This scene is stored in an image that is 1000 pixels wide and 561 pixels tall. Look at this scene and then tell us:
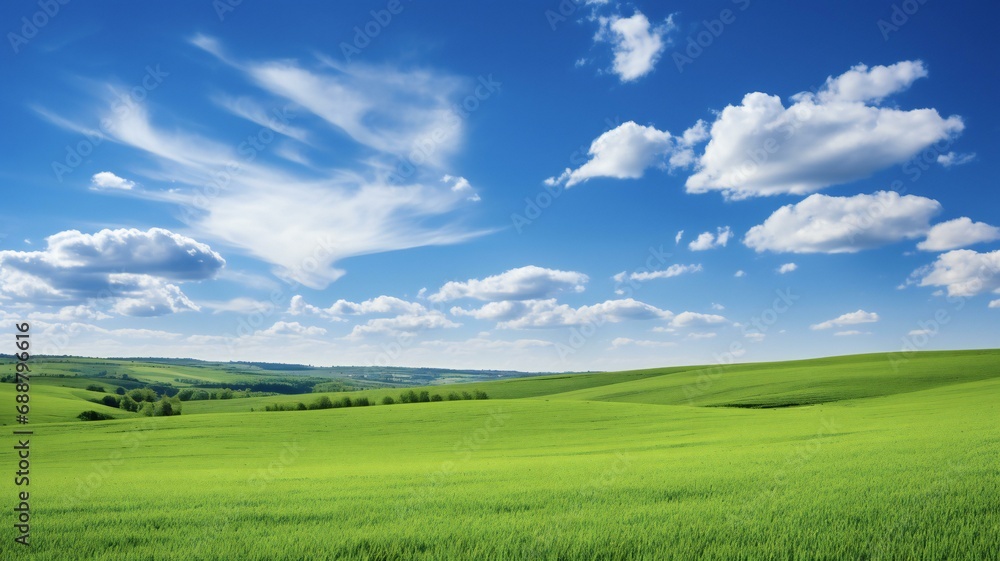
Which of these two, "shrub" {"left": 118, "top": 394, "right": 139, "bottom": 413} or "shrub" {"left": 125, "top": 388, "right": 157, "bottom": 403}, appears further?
"shrub" {"left": 125, "top": 388, "right": 157, "bottom": 403}

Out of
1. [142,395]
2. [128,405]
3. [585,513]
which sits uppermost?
[585,513]

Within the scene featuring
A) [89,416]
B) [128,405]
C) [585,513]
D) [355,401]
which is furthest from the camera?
[128,405]

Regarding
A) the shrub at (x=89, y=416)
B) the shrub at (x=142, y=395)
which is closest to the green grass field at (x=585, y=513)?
the shrub at (x=89, y=416)

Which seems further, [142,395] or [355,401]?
[142,395]

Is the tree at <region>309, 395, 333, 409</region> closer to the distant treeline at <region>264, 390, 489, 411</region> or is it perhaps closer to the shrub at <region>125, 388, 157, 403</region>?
the distant treeline at <region>264, 390, 489, 411</region>

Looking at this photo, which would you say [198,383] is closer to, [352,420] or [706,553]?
[352,420]

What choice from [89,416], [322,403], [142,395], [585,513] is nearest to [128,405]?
[142,395]

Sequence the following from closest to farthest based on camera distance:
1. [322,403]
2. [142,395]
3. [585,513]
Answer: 1. [585,513]
2. [322,403]
3. [142,395]

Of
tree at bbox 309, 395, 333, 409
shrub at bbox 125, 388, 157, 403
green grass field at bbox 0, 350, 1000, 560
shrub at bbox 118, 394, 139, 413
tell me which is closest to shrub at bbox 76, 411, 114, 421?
shrub at bbox 118, 394, 139, 413

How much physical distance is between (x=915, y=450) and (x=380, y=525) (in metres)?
13.8

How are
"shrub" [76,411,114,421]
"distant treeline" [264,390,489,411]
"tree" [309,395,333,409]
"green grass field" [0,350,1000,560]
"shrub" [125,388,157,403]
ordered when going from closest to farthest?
1. "green grass field" [0,350,1000,560]
2. "shrub" [76,411,114,421]
3. "tree" [309,395,333,409]
4. "distant treeline" [264,390,489,411]
5. "shrub" [125,388,157,403]

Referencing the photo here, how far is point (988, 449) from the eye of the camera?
12.9 metres

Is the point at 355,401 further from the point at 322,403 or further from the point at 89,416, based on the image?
the point at 89,416

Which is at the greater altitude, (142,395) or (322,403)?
(322,403)
